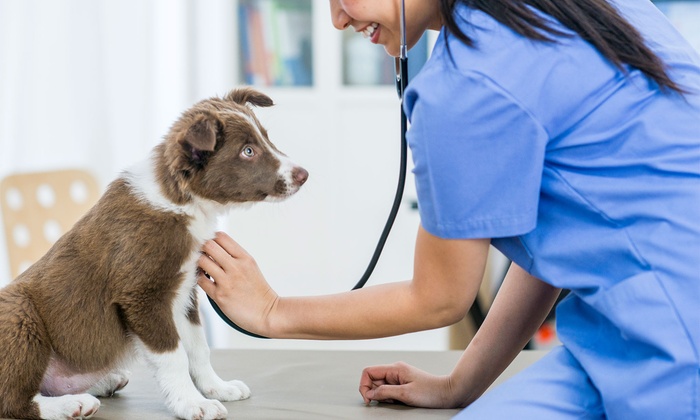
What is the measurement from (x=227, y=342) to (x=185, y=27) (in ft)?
4.28

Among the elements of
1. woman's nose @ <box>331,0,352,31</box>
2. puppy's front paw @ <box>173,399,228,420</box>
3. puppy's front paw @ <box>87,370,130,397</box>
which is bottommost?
puppy's front paw @ <box>87,370,130,397</box>

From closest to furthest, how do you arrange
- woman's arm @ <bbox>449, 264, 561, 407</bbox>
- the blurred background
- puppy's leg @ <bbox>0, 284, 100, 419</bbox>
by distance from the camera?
puppy's leg @ <bbox>0, 284, 100, 419</bbox>
woman's arm @ <bbox>449, 264, 561, 407</bbox>
the blurred background

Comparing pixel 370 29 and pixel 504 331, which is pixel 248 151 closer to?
pixel 370 29

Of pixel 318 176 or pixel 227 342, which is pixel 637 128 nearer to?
pixel 318 176

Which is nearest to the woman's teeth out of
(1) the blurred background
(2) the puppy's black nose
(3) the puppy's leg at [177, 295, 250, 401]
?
(2) the puppy's black nose

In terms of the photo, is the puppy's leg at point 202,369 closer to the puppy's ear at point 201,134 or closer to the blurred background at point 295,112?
the puppy's ear at point 201,134

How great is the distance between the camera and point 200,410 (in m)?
1.31

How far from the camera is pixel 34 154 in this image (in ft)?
8.98

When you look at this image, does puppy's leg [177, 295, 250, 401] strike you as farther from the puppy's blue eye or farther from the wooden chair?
the wooden chair

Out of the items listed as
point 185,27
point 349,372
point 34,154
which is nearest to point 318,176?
point 185,27

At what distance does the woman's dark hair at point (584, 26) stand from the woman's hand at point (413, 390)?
640mm

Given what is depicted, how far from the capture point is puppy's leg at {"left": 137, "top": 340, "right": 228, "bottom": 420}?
4.29 ft

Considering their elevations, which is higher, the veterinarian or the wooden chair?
the veterinarian

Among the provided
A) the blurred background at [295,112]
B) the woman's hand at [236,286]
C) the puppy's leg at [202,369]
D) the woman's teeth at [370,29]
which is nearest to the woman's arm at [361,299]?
Result: the woman's hand at [236,286]
